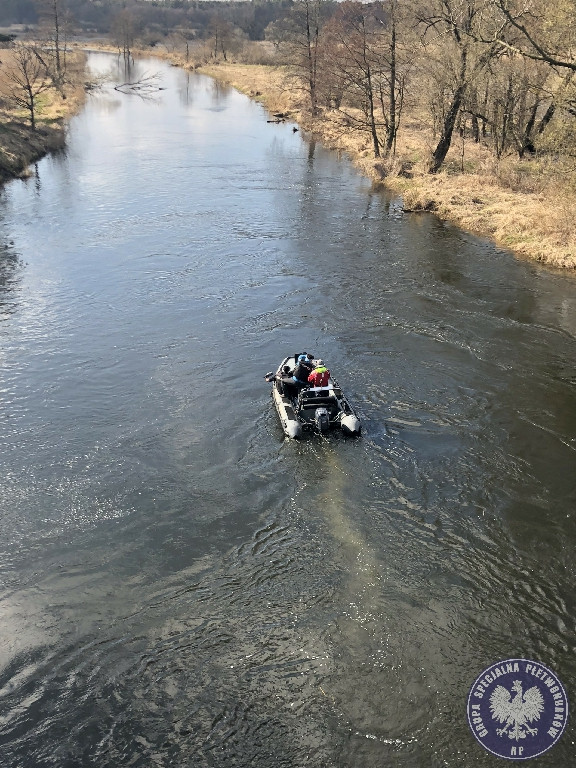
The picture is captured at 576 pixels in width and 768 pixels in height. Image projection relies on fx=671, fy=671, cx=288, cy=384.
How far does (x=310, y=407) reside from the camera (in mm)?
15133

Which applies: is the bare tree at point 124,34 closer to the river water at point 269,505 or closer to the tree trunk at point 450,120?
the tree trunk at point 450,120

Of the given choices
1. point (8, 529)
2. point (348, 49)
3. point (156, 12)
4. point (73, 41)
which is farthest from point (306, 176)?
point (156, 12)

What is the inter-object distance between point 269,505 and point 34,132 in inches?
1474

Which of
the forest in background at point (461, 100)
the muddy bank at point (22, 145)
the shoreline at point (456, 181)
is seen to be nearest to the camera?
the forest in background at point (461, 100)

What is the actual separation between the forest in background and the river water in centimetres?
551

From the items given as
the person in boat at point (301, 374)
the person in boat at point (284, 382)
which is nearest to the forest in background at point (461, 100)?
the person in boat at point (301, 374)

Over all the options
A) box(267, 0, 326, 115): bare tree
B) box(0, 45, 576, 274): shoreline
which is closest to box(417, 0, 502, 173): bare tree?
box(0, 45, 576, 274): shoreline

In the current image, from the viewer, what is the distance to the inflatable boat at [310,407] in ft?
47.6

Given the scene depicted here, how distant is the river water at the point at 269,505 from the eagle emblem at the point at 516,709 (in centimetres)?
40

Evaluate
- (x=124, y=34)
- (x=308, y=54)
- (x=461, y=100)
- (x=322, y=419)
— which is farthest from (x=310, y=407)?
(x=124, y=34)

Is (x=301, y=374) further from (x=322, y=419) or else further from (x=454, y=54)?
(x=454, y=54)

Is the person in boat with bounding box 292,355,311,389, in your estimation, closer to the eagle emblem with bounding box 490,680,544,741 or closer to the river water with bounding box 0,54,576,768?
the river water with bounding box 0,54,576,768

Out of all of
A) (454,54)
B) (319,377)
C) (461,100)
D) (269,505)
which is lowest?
(269,505)

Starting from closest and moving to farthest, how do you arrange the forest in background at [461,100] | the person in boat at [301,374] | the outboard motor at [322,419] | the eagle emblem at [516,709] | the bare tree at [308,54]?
the eagle emblem at [516,709] < the outboard motor at [322,419] < the person in boat at [301,374] < the forest in background at [461,100] < the bare tree at [308,54]
